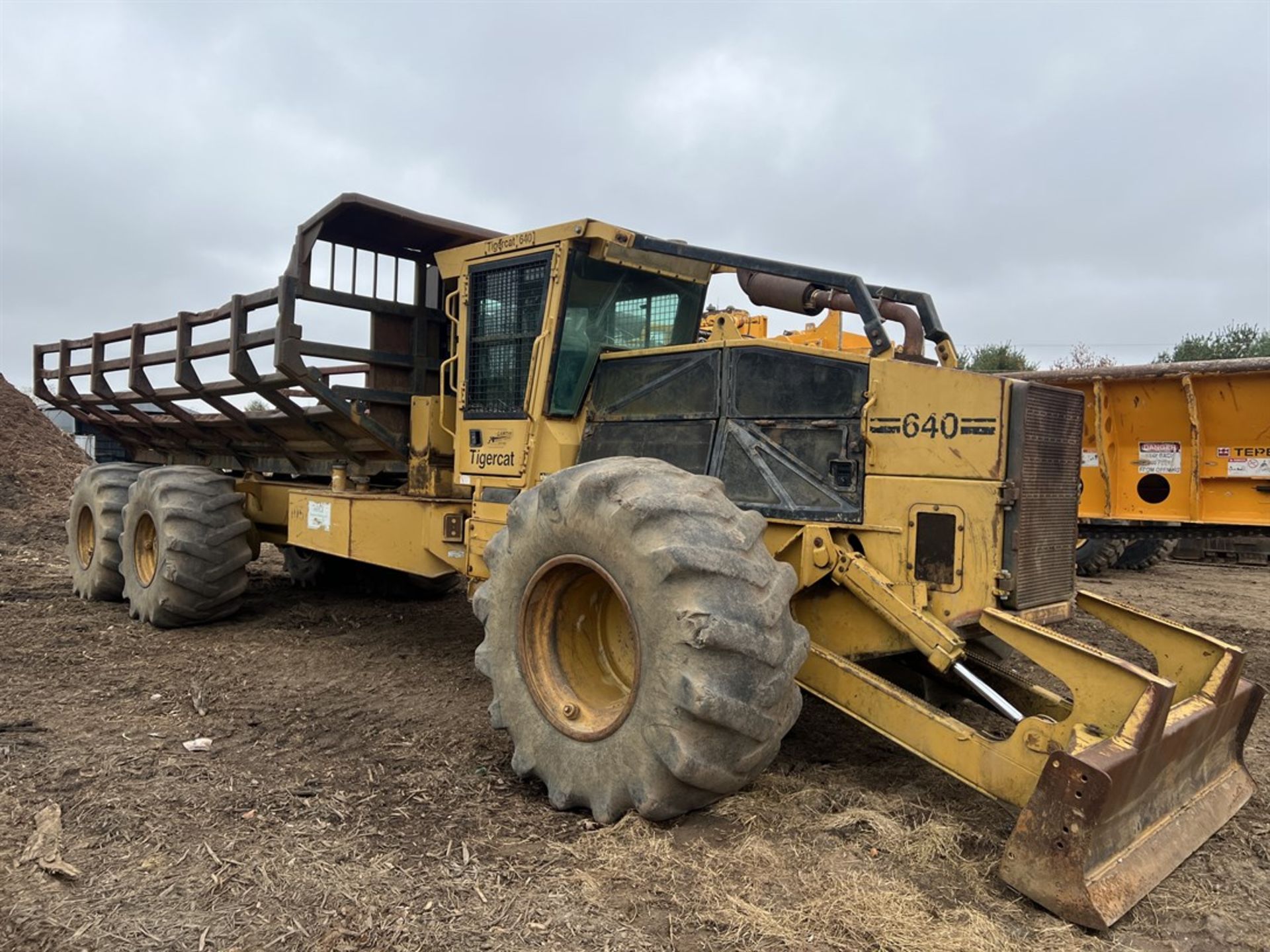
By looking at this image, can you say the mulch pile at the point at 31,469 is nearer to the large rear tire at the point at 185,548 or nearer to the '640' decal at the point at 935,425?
the large rear tire at the point at 185,548

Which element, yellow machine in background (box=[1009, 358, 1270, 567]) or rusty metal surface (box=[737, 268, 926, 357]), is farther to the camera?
yellow machine in background (box=[1009, 358, 1270, 567])

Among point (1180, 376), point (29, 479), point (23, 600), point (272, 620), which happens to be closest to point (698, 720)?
point (272, 620)

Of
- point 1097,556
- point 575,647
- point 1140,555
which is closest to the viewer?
point 575,647

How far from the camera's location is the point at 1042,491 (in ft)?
13.4

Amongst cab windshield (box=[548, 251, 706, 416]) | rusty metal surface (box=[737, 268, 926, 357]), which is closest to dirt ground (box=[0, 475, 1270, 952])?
cab windshield (box=[548, 251, 706, 416])

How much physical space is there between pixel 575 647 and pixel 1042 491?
2134mm

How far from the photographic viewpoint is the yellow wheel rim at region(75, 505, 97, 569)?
8633 millimetres

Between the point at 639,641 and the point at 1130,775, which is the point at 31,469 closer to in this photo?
the point at 639,641

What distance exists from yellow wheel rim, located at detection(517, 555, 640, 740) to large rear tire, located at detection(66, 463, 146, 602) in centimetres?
543

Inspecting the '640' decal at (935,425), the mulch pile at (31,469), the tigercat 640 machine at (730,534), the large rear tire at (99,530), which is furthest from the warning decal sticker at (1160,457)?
the mulch pile at (31,469)

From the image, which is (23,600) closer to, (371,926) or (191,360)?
(191,360)

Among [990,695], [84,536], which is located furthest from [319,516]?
[990,695]

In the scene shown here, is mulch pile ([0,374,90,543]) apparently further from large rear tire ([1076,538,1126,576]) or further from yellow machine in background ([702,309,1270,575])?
large rear tire ([1076,538,1126,576])

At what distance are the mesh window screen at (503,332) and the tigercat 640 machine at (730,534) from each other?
0.07ft
